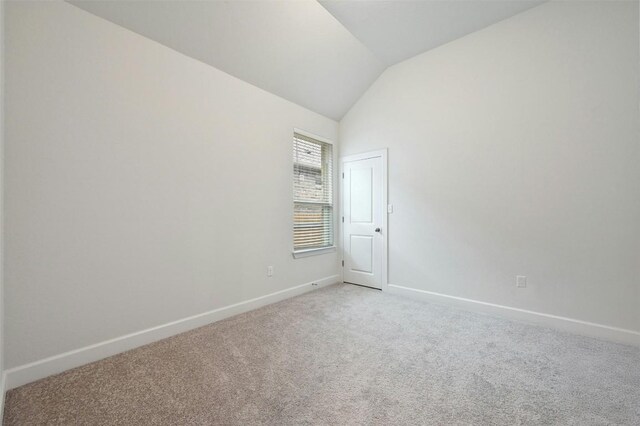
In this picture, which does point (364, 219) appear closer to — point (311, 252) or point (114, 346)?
point (311, 252)

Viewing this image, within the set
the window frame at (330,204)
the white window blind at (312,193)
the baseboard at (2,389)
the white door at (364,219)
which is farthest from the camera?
the white door at (364,219)

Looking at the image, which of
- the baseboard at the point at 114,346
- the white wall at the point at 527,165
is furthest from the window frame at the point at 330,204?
the white wall at the point at 527,165

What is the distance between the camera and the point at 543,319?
2656 mm

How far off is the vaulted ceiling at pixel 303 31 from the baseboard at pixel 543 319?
312 centimetres

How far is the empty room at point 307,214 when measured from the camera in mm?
1712

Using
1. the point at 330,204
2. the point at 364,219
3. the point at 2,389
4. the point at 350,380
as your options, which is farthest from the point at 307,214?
the point at 2,389

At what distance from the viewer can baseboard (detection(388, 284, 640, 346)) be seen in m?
2.31

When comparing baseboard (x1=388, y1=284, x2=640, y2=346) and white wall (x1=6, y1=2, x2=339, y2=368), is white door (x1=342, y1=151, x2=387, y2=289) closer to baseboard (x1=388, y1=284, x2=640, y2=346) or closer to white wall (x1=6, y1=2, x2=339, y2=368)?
baseboard (x1=388, y1=284, x2=640, y2=346)

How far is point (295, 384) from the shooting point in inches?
68.0

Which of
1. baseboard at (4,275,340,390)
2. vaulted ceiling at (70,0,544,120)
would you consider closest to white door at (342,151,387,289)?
vaulted ceiling at (70,0,544,120)

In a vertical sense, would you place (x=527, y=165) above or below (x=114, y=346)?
above

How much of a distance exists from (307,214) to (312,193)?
13.2 inches

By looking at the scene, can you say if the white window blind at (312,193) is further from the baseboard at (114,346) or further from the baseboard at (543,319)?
the baseboard at (543,319)

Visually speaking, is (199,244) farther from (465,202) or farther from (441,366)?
(465,202)
